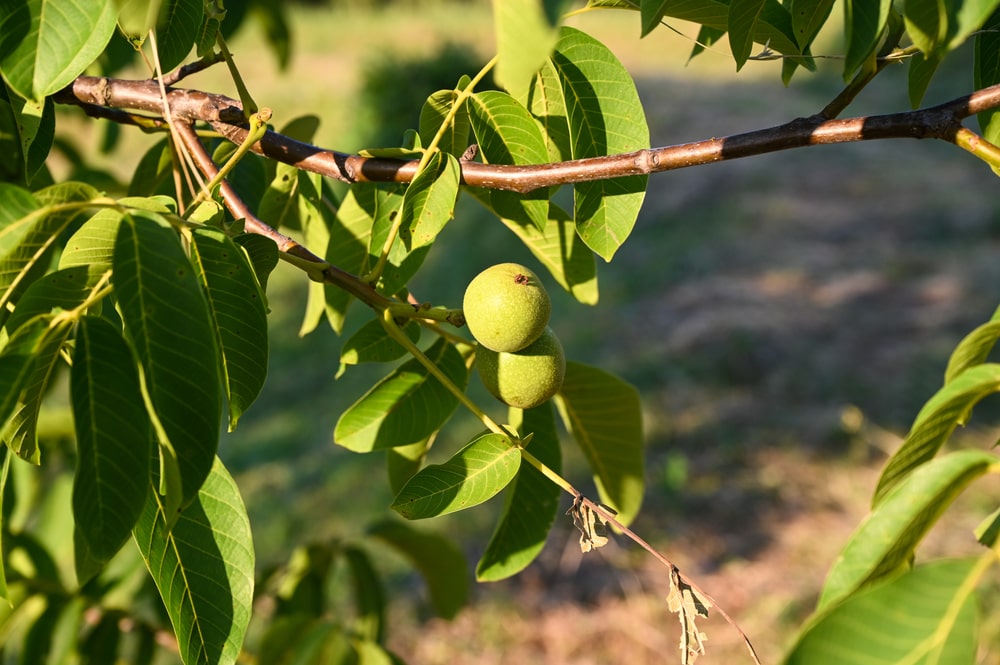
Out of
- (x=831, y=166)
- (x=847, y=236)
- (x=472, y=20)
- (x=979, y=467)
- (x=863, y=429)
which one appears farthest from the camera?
(x=472, y=20)

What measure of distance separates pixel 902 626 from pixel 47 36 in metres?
0.83

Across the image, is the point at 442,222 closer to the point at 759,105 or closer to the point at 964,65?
the point at 759,105

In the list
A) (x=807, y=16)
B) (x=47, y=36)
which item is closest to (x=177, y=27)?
(x=47, y=36)

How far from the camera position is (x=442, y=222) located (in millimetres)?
948

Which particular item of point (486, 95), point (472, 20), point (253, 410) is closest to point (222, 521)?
point (486, 95)

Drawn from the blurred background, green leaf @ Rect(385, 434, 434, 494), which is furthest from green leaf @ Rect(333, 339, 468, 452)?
the blurred background

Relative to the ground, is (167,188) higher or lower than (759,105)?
higher

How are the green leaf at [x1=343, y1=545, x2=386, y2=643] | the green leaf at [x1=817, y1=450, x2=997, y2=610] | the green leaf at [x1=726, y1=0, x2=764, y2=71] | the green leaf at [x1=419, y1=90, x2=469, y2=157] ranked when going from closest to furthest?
the green leaf at [x1=817, y1=450, x2=997, y2=610] < the green leaf at [x1=726, y1=0, x2=764, y2=71] < the green leaf at [x1=419, y1=90, x2=469, y2=157] < the green leaf at [x1=343, y1=545, x2=386, y2=643]

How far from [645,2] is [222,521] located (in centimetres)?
61

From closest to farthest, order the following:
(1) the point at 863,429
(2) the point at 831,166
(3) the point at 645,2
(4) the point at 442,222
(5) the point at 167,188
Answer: (3) the point at 645,2
(4) the point at 442,222
(5) the point at 167,188
(1) the point at 863,429
(2) the point at 831,166

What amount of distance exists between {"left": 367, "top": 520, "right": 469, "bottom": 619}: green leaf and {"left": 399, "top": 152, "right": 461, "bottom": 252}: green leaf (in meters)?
0.93

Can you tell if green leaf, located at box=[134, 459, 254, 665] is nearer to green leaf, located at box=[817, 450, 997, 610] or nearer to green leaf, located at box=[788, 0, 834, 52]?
green leaf, located at box=[817, 450, 997, 610]

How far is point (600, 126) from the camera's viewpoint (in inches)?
41.0

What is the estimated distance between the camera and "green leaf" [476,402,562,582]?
1.11m
